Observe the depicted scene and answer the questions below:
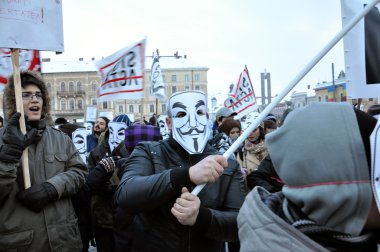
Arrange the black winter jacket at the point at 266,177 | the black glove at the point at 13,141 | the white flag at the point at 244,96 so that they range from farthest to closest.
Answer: the white flag at the point at 244,96, the black winter jacket at the point at 266,177, the black glove at the point at 13,141

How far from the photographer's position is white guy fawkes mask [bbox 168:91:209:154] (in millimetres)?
2738

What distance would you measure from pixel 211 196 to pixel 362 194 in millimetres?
1514

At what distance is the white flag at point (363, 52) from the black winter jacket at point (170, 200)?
4.40 feet

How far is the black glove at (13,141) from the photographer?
2859mm

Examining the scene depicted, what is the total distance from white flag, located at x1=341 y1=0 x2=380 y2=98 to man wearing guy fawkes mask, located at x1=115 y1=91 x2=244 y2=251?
1309mm

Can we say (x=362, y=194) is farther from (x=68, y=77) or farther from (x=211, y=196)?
(x=68, y=77)

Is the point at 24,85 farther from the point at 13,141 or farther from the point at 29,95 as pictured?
the point at 13,141

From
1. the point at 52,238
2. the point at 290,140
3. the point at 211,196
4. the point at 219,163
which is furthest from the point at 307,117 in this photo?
the point at 52,238

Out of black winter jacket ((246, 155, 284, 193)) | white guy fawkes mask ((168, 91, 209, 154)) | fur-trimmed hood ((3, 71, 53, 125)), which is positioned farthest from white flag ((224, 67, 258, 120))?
white guy fawkes mask ((168, 91, 209, 154))

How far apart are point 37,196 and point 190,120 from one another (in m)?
1.17

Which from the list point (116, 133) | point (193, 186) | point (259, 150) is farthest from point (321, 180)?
point (116, 133)

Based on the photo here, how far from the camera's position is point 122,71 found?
5941 millimetres

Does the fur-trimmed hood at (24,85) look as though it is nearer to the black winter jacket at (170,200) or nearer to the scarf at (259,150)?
the black winter jacket at (170,200)

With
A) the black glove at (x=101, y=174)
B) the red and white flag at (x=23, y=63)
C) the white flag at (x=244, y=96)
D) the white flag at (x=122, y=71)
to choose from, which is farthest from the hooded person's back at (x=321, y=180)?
the white flag at (x=244, y=96)
